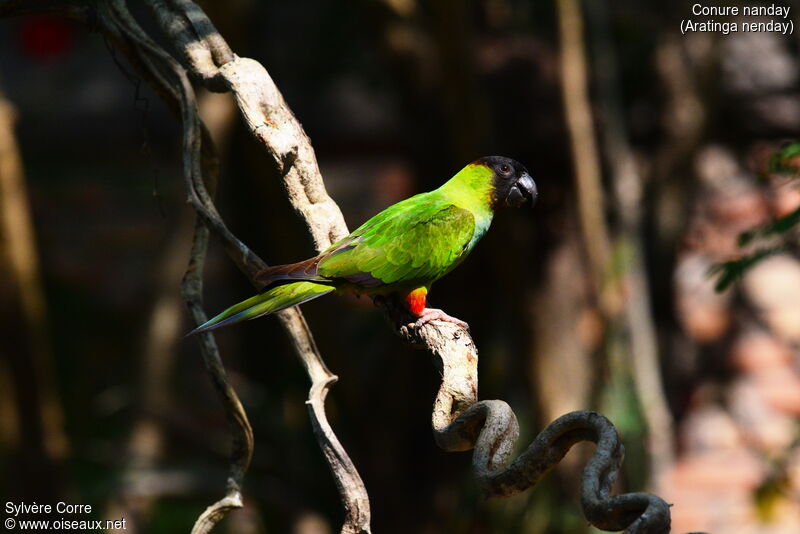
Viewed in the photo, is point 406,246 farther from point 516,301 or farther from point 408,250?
point 516,301

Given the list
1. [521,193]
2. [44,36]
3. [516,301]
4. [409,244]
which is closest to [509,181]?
[521,193]

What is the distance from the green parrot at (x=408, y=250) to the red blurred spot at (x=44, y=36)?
3.28 meters

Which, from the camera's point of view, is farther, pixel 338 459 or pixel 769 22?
pixel 769 22

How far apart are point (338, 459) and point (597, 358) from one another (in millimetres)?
3088

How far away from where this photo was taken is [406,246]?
267cm

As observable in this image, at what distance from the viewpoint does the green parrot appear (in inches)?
88.7

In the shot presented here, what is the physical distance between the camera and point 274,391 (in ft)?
16.7

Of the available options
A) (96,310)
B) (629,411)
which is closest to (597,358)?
(629,411)

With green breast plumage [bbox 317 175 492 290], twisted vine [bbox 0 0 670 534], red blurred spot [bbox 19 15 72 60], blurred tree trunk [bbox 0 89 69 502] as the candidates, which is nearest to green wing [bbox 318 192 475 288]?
green breast plumage [bbox 317 175 492 290]

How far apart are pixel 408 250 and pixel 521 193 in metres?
0.55

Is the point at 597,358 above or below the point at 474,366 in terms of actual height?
below

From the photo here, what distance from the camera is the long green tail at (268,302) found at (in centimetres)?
217

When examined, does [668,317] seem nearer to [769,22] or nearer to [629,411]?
[629,411]

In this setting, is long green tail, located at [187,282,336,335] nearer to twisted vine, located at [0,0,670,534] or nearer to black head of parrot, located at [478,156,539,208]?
twisted vine, located at [0,0,670,534]
